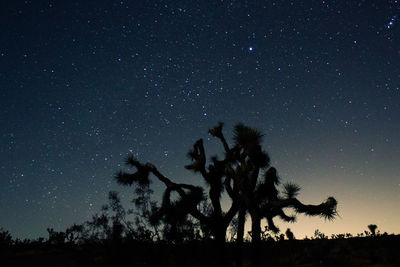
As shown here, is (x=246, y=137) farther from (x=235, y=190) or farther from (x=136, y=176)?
(x=136, y=176)

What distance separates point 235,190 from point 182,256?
8.80ft

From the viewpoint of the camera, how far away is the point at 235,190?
28.4 ft

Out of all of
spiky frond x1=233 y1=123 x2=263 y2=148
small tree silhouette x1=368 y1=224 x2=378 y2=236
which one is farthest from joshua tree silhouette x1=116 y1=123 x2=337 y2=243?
small tree silhouette x1=368 y1=224 x2=378 y2=236

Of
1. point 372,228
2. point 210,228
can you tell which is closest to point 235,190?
point 210,228

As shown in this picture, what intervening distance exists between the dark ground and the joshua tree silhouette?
2.39 ft

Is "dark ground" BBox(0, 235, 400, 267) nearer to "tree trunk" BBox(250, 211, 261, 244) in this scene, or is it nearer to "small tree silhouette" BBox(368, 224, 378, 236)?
"tree trunk" BBox(250, 211, 261, 244)

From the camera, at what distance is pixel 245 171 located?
8234 mm

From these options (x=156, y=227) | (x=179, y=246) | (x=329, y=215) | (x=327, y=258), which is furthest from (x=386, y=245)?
(x=156, y=227)

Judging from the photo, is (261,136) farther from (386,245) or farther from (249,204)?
(386,245)

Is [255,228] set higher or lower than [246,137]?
lower

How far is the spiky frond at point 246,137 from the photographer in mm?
8016

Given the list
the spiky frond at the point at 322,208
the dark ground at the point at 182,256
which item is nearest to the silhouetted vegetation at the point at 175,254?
the dark ground at the point at 182,256

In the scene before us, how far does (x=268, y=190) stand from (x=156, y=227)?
179 inches

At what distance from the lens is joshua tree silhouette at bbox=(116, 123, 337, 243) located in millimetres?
7400
